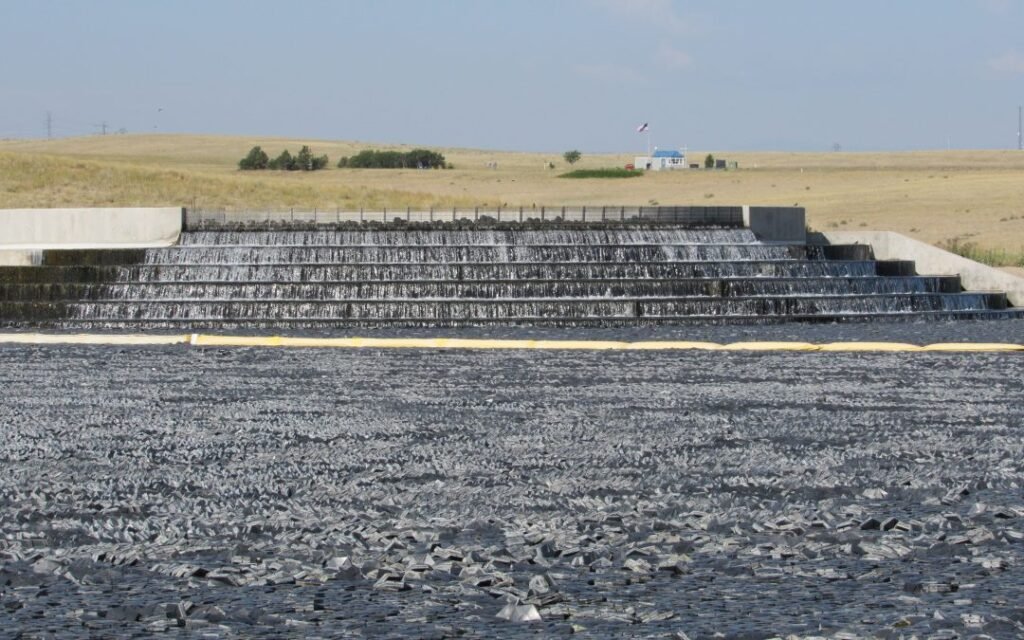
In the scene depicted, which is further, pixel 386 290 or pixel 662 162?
pixel 662 162

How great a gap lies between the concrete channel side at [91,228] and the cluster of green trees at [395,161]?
7104cm

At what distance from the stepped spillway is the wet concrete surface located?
11406mm

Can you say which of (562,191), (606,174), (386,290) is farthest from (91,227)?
(606,174)

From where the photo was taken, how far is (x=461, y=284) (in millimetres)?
33219

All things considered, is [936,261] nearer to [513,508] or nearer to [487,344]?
[487,344]

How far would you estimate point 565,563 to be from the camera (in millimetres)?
10211

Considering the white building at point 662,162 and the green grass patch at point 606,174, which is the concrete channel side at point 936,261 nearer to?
the green grass patch at point 606,174

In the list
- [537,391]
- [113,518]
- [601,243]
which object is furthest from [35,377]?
[601,243]

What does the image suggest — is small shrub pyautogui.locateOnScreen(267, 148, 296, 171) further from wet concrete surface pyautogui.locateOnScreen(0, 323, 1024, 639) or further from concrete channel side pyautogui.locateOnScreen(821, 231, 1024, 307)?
wet concrete surface pyautogui.locateOnScreen(0, 323, 1024, 639)

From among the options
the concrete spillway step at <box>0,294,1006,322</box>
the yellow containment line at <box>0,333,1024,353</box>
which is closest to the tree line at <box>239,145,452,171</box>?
the concrete spillway step at <box>0,294,1006,322</box>

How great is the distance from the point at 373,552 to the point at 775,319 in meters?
23.0

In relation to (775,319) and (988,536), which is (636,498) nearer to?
(988,536)

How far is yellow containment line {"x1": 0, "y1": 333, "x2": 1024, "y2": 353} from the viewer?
25750 millimetres

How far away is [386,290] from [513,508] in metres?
21.5
